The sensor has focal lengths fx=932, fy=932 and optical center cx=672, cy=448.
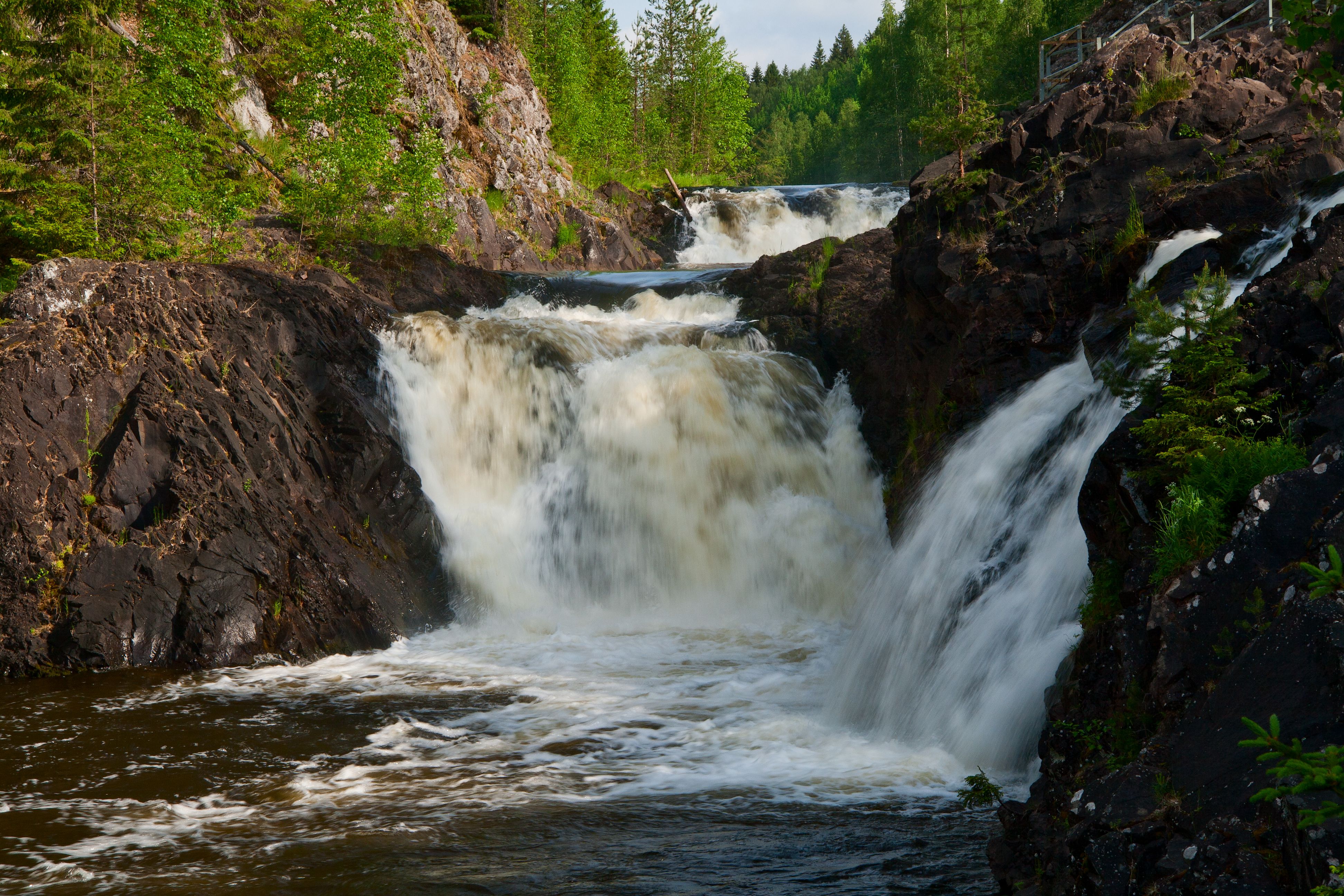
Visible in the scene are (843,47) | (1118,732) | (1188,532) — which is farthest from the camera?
(843,47)

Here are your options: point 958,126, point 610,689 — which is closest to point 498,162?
point 958,126

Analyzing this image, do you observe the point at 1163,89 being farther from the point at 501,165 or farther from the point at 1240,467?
the point at 501,165

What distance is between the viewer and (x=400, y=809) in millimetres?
6352

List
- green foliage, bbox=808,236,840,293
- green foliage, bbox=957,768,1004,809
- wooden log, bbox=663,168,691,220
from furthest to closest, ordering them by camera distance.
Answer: wooden log, bbox=663,168,691,220 → green foliage, bbox=808,236,840,293 → green foliage, bbox=957,768,1004,809

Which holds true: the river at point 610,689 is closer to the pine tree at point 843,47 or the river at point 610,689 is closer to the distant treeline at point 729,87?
the distant treeline at point 729,87

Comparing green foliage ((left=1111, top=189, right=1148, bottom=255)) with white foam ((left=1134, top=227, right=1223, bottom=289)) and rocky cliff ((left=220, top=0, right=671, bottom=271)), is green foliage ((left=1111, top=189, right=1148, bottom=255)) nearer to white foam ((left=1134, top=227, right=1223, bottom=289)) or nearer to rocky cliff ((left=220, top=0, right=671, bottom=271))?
white foam ((left=1134, top=227, right=1223, bottom=289))

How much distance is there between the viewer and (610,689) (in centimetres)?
923

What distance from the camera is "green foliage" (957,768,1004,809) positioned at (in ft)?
18.6

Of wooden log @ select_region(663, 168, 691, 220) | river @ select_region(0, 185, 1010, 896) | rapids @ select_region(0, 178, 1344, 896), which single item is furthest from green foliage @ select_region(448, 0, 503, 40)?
rapids @ select_region(0, 178, 1344, 896)

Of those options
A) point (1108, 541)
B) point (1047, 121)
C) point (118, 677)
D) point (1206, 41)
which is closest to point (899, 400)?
point (1047, 121)

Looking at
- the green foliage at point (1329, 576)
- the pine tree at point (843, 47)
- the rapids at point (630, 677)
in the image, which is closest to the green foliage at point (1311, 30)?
the green foliage at point (1329, 576)

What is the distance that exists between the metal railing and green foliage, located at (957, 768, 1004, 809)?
371 inches

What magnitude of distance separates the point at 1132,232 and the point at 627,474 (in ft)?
23.4

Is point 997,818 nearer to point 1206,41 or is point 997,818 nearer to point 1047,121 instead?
point 1047,121
